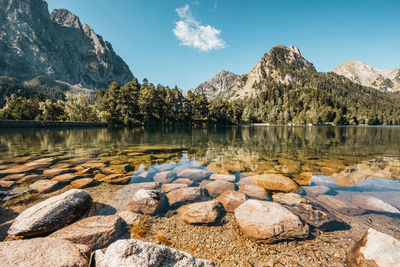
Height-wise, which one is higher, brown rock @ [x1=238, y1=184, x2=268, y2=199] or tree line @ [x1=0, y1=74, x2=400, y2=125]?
tree line @ [x1=0, y1=74, x2=400, y2=125]

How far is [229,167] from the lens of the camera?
42.3ft

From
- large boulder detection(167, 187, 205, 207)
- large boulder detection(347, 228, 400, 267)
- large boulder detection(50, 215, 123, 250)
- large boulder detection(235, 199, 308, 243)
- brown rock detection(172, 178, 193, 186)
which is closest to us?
large boulder detection(347, 228, 400, 267)

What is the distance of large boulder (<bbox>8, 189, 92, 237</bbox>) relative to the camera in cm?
480

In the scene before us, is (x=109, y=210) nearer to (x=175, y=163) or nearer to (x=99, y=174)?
Result: (x=99, y=174)

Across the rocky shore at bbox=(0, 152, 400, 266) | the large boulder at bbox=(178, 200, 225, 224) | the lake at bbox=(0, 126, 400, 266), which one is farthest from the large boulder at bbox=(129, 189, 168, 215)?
the large boulder at bbox=(178, 200, 225, 224)

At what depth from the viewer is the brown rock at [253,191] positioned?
8084mm

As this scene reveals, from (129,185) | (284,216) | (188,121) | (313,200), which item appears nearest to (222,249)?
(284,216)

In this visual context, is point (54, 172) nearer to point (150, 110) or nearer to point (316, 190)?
point (316, 190)

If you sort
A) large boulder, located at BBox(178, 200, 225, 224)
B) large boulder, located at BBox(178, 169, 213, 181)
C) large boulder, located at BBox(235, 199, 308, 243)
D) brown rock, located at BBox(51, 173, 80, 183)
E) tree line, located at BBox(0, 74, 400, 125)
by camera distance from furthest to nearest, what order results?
tree line, located at BBox(0, 74, 400, 125)
large boulder, located at BBox(178, 169, 213, 181)
brown rock, located at BBox(51, 173, 80, 183)
large boulder, located at BBox(178, 200, 225, 224)
large boulder, located at BBox(235, 199, 308, 243)

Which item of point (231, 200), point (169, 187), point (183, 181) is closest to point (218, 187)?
point (231, 200)

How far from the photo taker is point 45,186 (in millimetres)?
8406

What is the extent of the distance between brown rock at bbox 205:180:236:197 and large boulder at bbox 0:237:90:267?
5.69 metres

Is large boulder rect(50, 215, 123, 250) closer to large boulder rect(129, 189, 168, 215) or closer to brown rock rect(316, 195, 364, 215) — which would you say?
large boulder rect(129, 189, 168, 215)

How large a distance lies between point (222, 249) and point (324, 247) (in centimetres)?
296
